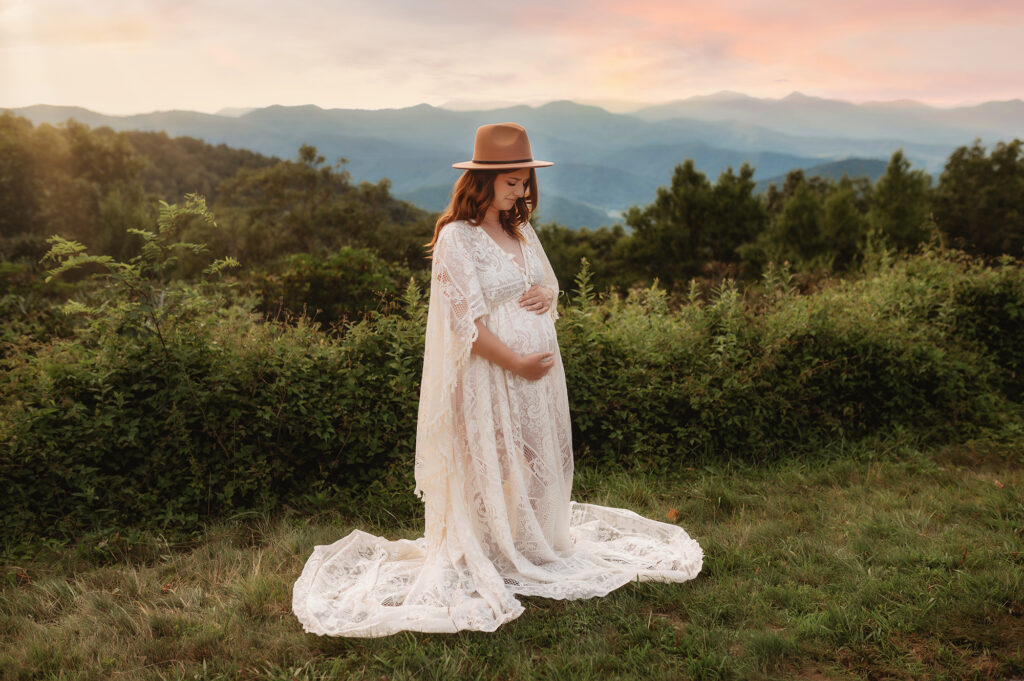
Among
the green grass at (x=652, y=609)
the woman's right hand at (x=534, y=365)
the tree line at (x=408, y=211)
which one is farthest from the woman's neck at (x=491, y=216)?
the tree line at (x=408, y=211)

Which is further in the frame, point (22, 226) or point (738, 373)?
point (22, 226)

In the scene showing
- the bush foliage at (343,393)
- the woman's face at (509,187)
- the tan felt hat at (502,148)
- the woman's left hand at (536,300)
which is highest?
the tan felt hat at (502,148)

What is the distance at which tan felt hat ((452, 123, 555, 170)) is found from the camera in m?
2.91

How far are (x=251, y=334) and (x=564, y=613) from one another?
9.28ft

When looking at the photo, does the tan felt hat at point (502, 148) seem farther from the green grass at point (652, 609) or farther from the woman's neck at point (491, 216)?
the green grass at point (652, 609)

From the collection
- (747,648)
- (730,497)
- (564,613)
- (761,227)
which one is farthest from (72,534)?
(761,227)

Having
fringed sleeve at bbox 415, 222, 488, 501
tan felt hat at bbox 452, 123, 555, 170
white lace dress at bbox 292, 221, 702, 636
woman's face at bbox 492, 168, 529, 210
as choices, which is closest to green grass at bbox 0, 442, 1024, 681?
white lace dress at bbox 292, 221, 702, 636

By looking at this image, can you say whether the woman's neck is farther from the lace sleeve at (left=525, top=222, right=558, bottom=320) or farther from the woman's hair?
the lace sleeve at (left=525, top=222, right=558, bottom=320)

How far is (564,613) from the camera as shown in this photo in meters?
2.93

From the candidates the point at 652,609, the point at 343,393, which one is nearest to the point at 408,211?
the point at 343,393

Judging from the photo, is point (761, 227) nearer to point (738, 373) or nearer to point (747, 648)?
point (738, 373)

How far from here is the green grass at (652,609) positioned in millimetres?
2580

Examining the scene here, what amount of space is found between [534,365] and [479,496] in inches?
27.5

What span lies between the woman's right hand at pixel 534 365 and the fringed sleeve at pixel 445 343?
0.26 m
